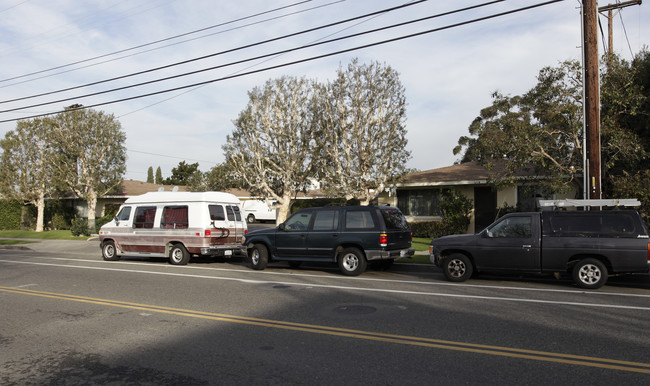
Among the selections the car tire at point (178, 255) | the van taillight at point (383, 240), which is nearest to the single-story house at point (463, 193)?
the van taillight at point (383, 240)

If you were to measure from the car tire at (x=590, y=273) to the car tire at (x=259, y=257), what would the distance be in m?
8.05

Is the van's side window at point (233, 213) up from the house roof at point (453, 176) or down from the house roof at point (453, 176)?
down

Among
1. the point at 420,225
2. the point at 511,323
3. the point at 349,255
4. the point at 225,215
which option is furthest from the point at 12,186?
the point at 511,323

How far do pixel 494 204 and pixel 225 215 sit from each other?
13669mm

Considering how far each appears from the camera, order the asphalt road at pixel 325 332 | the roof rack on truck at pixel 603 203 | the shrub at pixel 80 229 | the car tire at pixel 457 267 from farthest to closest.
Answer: the shrub at pixel 80 229 → the car tire at pixel 457 267 → the roof rack on truck at pixel 603 203 → the asphalt road at pixel 325 332

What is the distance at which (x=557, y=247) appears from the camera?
1026 cm

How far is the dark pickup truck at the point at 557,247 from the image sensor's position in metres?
9.69

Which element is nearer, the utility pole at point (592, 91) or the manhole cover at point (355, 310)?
the manhole cover at point (355, 310)

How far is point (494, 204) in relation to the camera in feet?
76.2

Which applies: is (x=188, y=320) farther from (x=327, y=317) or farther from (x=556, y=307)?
(x=556, y=307)

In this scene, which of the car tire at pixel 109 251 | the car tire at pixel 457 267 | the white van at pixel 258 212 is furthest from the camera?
the white van at pixel 258 212

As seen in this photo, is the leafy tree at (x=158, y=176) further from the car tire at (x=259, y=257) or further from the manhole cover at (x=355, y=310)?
the manhole cover at (x=355, y=310)

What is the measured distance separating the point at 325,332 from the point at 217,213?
9.76 metres

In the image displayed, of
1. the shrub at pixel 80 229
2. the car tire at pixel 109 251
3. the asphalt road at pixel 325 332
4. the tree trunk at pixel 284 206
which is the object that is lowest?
the asphalt road at pixel 325 332
